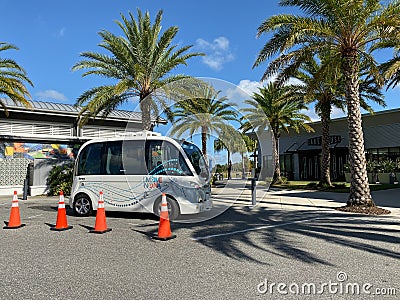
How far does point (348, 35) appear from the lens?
444 inches

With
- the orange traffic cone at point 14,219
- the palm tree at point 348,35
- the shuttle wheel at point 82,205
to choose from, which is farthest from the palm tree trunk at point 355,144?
the orange traffic cone at point 14,219

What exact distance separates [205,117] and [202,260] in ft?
23.9

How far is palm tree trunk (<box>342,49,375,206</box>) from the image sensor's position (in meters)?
11.2

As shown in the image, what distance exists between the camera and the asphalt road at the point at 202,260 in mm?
4180

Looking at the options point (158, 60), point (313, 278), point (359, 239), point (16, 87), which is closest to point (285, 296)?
point (313, 278)

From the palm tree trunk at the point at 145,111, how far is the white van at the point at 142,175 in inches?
192

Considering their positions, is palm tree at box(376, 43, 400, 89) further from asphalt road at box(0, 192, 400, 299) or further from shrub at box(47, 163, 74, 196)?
shrub at box(47, 163, 74, 196)

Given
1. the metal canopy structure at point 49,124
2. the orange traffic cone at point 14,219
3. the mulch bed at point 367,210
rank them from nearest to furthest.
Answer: the orange traffic cone at point 14,219 < the mulch bed at point 367,210 < the metal canopy structure at point 49,124

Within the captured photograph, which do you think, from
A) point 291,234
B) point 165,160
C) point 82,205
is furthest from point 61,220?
point 291,234

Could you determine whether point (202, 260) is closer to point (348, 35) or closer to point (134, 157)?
point (134, 157)

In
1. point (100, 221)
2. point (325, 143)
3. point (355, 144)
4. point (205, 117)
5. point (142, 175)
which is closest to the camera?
point (100, 221)

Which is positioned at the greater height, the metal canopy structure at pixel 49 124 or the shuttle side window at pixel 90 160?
the metal canopy structure at pixel 49 124

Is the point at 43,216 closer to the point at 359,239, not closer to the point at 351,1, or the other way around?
the point at 359,239

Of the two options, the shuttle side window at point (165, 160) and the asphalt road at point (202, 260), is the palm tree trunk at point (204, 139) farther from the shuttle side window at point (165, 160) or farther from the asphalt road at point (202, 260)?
the asphalt road at point (202, 260)
